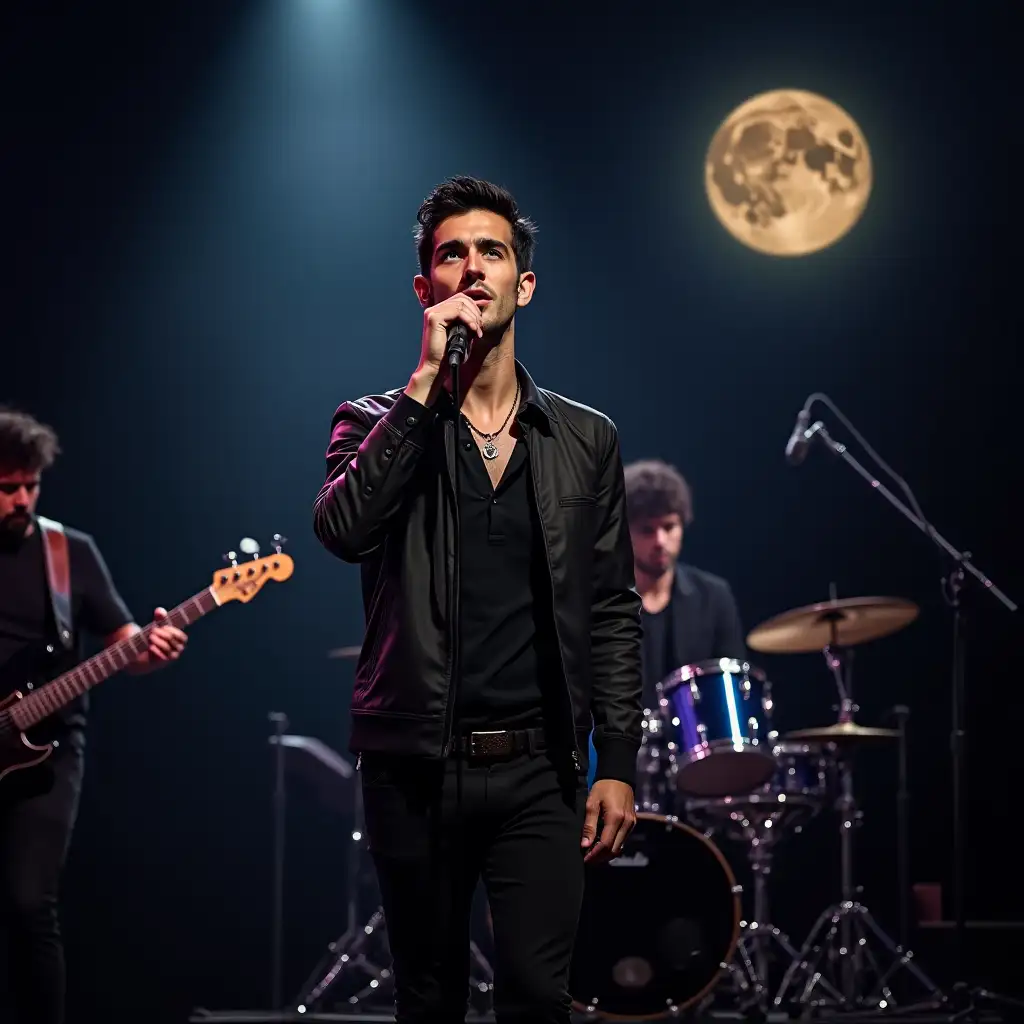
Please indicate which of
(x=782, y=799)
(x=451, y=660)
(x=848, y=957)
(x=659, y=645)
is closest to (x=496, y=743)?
(x=451, y=660)

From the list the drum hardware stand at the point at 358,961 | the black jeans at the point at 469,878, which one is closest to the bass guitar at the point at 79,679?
the drum hardware stand at the point at 358,961

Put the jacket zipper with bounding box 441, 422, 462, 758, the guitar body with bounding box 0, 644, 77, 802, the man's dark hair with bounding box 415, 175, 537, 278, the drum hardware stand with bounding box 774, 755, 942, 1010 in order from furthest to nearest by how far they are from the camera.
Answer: the drum hardware stand with bounding box 774, 755, 942, 1010
the guitar body with bounding box 0, 644, 77, 802
the man's dark hair with bounding box 415, 175, 537, 278
the jacket zipper with bounding box 441, 422, 462, 758

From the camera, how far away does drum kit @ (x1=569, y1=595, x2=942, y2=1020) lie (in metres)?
5.43

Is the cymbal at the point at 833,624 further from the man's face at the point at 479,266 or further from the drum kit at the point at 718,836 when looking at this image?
the man's face at the point at 479,266

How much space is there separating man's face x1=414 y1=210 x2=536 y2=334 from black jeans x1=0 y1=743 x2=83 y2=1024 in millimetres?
2436

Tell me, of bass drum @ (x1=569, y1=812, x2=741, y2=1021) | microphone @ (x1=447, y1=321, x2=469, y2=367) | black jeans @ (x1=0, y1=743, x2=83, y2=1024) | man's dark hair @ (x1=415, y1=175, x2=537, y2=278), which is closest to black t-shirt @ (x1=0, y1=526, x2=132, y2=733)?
black jeans @ (x1=0, y1=743, x2=83, y2=1024)

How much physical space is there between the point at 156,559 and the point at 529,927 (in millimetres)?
5310

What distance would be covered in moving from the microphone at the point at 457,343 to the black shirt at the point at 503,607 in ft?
0.77

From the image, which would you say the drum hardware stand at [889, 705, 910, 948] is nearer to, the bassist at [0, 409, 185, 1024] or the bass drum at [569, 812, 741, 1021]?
the bass drum at [569, 812, 741, 1021]

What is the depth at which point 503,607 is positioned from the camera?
2621 mm

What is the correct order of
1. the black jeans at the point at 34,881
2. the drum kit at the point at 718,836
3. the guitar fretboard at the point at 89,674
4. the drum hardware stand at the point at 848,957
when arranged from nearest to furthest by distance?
the black jeans at the point at 34,881 → the guitar fretboard at the point at 89,674 → the drum kit at the point at 718,836 → the drum hardware stand at the point at 848,957

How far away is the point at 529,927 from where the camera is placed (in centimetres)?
248

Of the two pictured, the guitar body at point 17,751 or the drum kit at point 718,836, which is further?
the drum kit at point 718,836

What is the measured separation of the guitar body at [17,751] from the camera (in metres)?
4.53
